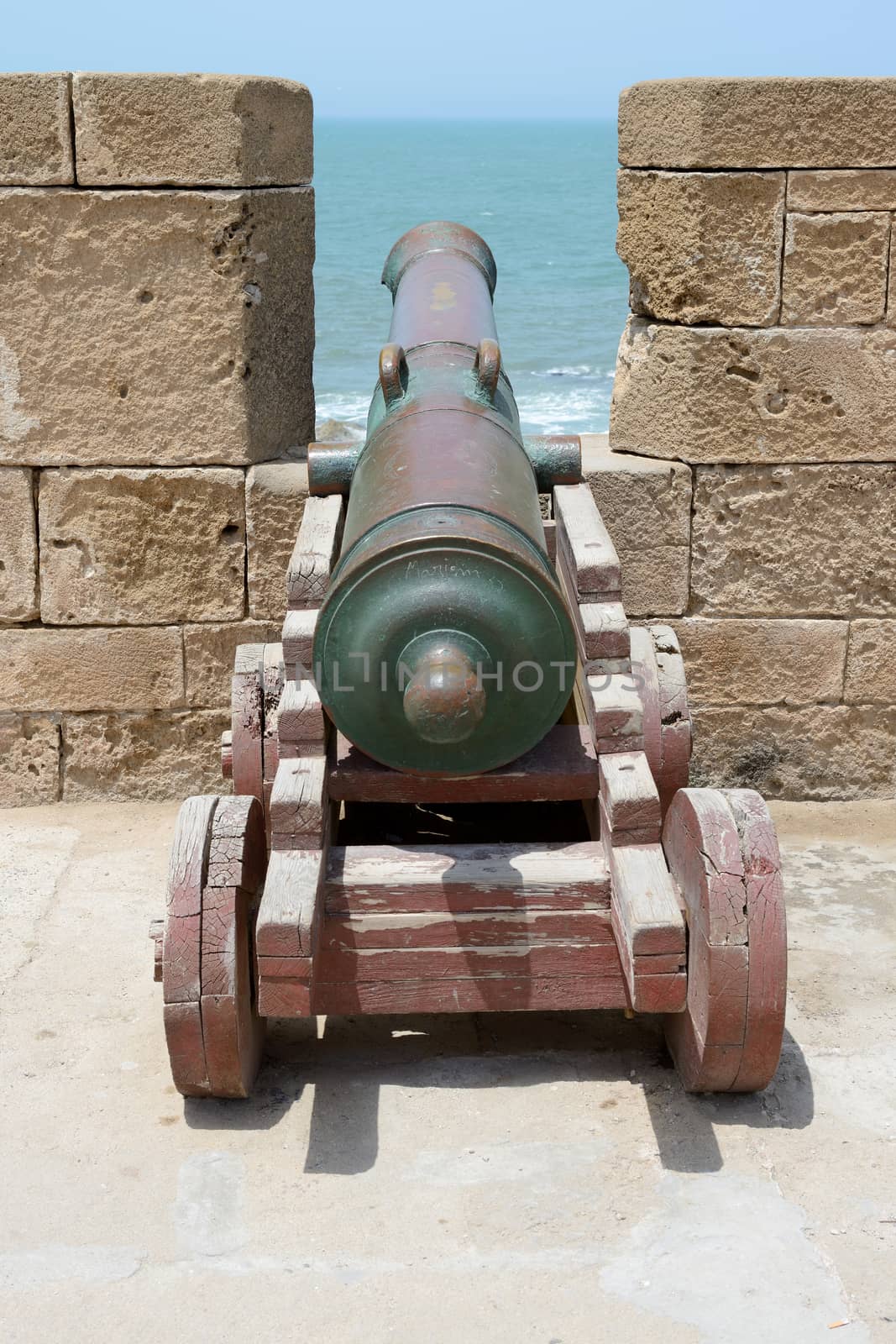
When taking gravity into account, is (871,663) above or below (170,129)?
below

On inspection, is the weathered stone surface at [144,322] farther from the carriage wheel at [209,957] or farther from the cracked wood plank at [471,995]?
the cracked wood plank at [471,995]

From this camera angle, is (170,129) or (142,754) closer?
(170,129)

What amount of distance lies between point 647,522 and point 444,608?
224cm

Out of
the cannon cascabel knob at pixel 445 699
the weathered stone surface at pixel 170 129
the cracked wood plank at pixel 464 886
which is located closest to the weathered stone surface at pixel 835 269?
the weathered stone surface at pixel 170 129

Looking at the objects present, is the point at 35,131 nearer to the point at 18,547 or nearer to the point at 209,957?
the point at 18,547

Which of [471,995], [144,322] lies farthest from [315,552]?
[144,322]

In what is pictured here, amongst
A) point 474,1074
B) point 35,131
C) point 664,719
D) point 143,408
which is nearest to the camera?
point 474,1074

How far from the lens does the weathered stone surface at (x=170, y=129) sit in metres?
4.71

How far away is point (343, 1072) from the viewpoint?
12.0 feet

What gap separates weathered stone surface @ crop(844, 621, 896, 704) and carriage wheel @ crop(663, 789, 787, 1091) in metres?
2.01

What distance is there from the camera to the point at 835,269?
495 cm

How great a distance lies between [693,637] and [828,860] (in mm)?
913

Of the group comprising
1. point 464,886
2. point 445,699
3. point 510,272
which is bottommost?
point 510,272

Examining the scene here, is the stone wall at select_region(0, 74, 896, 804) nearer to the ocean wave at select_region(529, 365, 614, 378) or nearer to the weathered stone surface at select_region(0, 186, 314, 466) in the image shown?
the weathered stone surface at select_region(0, 186, 314, 466)
